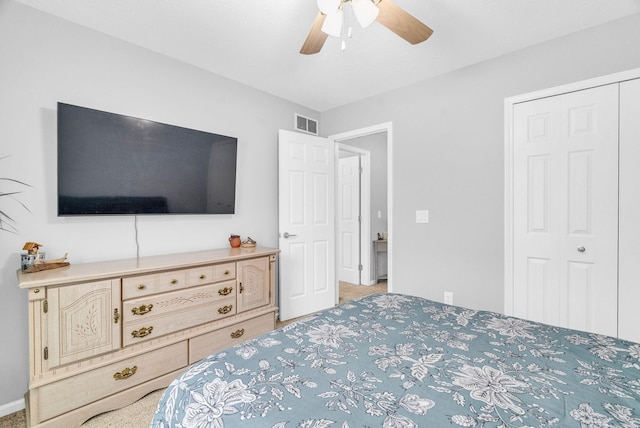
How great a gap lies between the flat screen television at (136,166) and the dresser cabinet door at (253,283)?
2.06ft

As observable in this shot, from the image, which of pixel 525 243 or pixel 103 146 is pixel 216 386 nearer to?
pixel 103 146

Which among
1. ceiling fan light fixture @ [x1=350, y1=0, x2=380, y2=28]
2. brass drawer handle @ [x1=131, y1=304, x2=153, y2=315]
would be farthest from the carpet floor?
ceiling fan light fixture @ [x1=350, y1=0, x2=380, y2=28]

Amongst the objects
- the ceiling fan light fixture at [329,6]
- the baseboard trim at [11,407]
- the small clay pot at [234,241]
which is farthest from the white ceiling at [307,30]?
the baseboard trim at [11,407]

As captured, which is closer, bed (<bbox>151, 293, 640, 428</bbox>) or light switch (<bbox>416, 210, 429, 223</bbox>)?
bed (<bbox>151, 293, 640, 428</bbox>)

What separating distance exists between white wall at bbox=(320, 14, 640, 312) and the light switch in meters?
0.05

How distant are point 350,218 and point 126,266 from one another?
343cm

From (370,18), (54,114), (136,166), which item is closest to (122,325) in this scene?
(136,166)

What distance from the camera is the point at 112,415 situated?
1.81 m

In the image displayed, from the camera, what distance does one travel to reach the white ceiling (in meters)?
1.92

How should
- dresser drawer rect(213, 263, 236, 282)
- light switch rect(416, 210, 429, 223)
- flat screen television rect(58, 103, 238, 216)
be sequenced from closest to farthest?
flat screen television rect(58, 103, 238, 216) < dresser drawer rect(213, 263, 236, 282) < light switch rect(416, 210, 429, 223)

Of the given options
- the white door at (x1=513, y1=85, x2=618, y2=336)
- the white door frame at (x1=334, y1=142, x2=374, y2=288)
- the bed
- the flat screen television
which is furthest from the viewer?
the white door frame at (x1=334, y1=142, x2=374, y2=288)

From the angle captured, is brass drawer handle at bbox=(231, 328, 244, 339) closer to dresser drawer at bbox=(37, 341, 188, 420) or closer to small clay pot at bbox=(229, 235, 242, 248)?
dresser drawer at bbox=(37, 341, 188, 420)

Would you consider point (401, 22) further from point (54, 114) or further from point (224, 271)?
point (54, 114)

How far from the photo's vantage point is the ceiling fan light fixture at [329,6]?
1501mm
